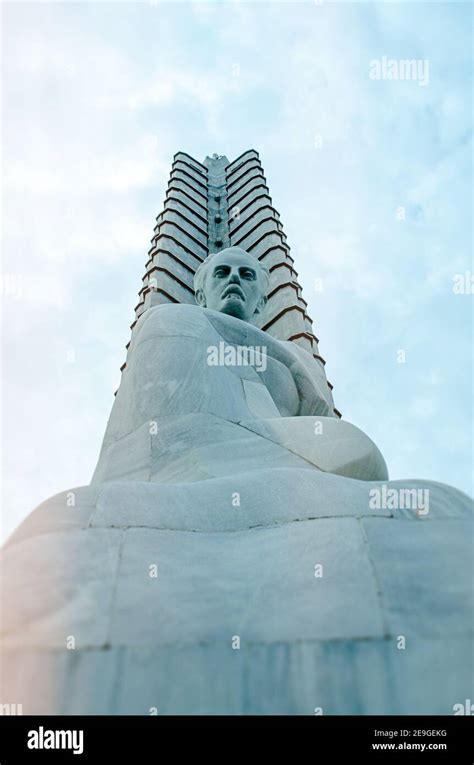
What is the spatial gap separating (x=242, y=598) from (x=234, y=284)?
4670 mm

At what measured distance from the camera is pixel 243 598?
6.84 feet

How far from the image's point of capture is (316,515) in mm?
2512

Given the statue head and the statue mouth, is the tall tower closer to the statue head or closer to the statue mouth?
the statue head

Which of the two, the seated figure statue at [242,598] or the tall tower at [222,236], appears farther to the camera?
the tall tower at [222,236]

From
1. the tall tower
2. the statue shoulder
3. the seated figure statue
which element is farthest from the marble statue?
the tall tower

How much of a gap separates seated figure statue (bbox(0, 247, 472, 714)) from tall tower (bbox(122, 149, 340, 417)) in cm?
561

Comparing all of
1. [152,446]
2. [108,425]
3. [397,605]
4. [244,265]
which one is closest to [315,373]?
[244,265]

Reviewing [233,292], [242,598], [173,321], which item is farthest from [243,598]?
[233,292]

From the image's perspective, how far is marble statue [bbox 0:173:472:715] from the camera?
5.81 feet

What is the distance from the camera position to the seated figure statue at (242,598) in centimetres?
177
